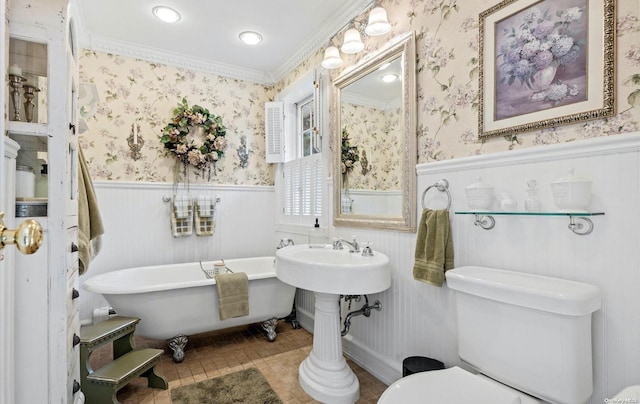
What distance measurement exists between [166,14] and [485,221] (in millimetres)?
2588

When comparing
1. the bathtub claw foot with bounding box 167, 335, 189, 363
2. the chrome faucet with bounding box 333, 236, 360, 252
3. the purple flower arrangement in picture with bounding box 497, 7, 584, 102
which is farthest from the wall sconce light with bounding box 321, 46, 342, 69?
the bathtub claw foot with bounding box 167, 335, 189, 363

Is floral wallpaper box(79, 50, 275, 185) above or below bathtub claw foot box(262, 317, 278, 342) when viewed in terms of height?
above

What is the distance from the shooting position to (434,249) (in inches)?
63.6

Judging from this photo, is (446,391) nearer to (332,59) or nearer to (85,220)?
(85,220)

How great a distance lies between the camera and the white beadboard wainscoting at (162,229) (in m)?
2.83

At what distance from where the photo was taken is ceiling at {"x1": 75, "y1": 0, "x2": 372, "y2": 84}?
91.1 inches

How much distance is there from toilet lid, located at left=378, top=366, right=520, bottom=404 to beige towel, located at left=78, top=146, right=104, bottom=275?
1525 millimetres

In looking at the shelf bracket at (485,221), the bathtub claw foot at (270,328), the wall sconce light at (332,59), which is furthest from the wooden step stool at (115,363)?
the wall sconce light at (332,59)

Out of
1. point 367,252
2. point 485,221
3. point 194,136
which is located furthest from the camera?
point 194,136

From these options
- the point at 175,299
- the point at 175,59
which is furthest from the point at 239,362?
the point at 175,59

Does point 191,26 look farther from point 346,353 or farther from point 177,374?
point 346,353

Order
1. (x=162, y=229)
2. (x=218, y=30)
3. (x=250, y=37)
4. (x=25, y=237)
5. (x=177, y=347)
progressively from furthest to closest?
(x=162, y=229), (x=250, y=37), (x=218, y=30), (x=177, y=347), (x=25, y=237)

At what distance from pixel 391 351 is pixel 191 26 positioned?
2.81 metres

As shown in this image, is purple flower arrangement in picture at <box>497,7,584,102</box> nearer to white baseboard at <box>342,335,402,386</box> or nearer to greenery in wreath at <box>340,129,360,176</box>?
greenery in wreath at <box>340,129,360,176</box>
